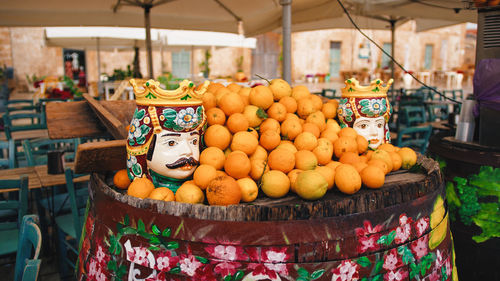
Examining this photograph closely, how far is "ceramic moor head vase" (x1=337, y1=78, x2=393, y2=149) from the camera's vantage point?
1728mm

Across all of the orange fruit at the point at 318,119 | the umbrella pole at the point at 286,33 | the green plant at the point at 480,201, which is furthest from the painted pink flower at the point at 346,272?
the umbrella pole at the point at 286,33

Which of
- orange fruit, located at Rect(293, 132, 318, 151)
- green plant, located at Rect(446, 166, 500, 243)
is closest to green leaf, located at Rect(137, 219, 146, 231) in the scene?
orange fruit, located at Rect(293, 132, 318, 151)

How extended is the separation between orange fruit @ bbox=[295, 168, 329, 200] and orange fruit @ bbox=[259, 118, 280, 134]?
410 millimetres

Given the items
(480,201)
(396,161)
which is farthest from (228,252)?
(480,201)

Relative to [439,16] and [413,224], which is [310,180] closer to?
[413,224]

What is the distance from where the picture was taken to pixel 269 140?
4.93ft

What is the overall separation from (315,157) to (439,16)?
502 centimetres

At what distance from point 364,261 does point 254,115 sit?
0.75m

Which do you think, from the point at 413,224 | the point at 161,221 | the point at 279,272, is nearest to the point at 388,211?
the point at 413,224

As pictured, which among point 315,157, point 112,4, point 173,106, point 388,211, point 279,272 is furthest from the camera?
point 112,4

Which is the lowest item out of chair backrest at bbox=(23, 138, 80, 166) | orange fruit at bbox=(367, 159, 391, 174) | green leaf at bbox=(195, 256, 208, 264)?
chair backrest at bbox=(23, 138, 80, 166)

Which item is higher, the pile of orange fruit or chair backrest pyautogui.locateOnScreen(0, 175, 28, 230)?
the pile of orange fruit

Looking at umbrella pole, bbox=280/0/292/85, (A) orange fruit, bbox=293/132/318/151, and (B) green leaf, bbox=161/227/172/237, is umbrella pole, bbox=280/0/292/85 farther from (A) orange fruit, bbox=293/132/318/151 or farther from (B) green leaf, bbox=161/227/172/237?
(B) green leaf, bbox=161/227/172/237

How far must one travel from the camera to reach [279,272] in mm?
1027
